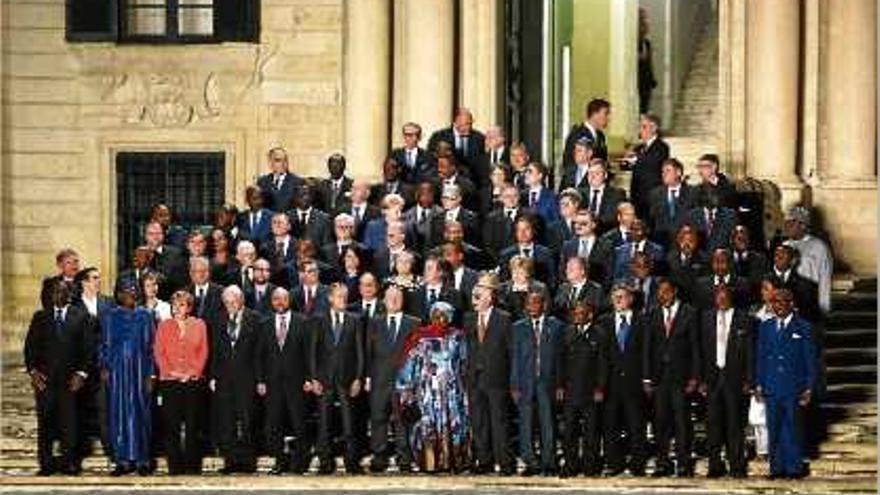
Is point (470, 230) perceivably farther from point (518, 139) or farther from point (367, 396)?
point (518, 139)

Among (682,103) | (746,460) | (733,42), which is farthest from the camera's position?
(682,103)

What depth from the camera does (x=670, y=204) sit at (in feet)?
97.3

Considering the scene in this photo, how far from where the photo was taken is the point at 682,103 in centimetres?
3950

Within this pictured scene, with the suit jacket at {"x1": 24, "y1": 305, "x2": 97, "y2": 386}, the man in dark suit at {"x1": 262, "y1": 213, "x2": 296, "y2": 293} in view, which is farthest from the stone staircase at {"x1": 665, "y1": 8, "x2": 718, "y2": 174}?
the suit jacket at {"x1": 24, "y1": 305, "x2": 97, "y2": 386}

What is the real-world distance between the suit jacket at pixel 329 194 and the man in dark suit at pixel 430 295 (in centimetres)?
229

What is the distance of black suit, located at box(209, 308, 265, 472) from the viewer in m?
28.5

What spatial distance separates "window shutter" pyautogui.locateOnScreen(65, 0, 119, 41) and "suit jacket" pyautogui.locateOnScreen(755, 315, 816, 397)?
9.88 metres

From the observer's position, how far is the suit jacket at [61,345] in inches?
1128

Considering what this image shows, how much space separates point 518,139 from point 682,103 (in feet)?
17.0

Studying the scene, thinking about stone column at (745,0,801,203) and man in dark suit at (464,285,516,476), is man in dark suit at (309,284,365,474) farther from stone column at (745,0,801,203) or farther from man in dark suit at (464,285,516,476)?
stone column at (745,0,801,203)

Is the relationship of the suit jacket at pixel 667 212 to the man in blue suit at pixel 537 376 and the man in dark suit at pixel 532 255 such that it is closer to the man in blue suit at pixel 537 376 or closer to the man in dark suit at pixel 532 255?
the man in dark suit at pixel 532 255

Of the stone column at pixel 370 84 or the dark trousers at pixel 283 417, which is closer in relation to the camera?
the dark trousers at pixel 283 417

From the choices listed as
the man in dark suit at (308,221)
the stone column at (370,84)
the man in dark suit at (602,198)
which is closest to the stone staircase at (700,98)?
the stone column at (370,84)

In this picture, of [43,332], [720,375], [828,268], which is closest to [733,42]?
[828,268]
